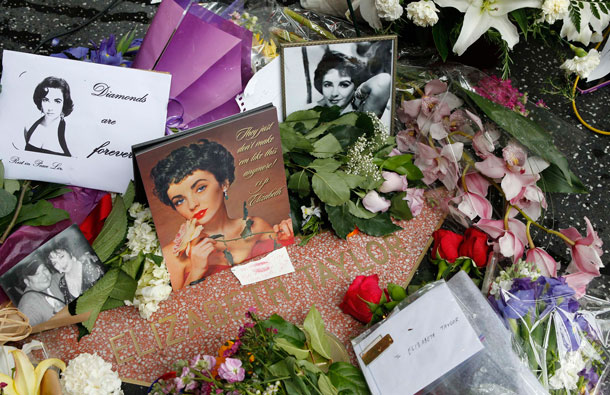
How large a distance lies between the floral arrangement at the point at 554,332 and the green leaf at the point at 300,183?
43 centimetres

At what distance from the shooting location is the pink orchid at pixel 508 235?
1.12 meters

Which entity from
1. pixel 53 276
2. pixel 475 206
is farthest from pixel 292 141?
pixel 53 276

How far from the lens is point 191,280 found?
1.10 m

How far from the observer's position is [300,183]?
1150 mm

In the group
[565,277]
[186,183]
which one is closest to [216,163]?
[186,183]

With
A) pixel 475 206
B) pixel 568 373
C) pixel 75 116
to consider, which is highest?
pixel 75 116

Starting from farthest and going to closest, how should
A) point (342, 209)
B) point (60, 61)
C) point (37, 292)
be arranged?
point (342, 209)
point (60, 61)
point (37, 292)

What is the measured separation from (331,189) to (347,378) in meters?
0.37

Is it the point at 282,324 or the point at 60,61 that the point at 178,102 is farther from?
the point at 282,324

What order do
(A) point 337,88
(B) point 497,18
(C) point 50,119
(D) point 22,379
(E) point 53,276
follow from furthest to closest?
(A) point 337,88
(B) point 497,18
(C) point 50,119
(E) point 53,276
(D) point 22,379

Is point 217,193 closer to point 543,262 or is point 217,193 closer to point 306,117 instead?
point 306,117

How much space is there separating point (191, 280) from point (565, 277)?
73cm

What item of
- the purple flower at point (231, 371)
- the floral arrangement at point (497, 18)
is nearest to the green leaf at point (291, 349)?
the purple flower at point (231, 371)

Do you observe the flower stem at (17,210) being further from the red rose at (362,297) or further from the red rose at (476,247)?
the red rose at (476,247)
